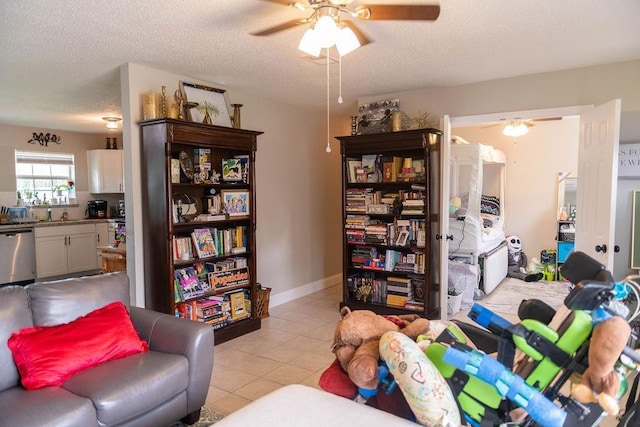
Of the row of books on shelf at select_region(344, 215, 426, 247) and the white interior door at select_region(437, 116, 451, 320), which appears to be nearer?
the white interior door at select_region(437, 116, 451, 320)

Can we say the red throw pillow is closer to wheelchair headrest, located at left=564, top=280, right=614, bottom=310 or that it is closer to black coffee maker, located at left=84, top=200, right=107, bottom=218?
wheelchair headrest, located at left=564, top=280, right=614, bottom=310

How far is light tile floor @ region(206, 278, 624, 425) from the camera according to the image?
297 cm

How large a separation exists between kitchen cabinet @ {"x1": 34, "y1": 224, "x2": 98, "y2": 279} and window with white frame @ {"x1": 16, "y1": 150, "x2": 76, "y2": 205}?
2.46 ft

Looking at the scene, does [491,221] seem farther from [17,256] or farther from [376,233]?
[17,256]

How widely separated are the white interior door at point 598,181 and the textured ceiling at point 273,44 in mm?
522

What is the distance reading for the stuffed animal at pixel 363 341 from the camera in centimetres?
152

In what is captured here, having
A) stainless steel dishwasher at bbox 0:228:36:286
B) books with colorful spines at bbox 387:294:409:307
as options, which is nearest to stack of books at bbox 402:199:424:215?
books with colorful spines at bbox 387:294:409:307

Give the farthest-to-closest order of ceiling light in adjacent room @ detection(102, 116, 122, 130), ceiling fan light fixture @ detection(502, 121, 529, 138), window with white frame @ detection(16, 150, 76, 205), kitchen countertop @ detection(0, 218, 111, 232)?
window with white frame @ detection(16, 150, 76, 205), ceiling fan light fixture @ detection(502, 121, 529, 138), kitchen countertop @ detection(0, 218, 111, 232), ceiling light in adjacent room @ detection(102, 116, 122, 130)

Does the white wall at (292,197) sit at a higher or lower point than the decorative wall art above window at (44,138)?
lower

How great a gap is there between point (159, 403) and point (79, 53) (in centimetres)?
264

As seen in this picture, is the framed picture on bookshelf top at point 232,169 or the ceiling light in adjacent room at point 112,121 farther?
the ceiling light in adjacent room at point 112,121

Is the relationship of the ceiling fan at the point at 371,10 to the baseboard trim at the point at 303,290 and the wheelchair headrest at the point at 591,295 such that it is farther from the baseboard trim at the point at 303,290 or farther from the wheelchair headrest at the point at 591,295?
the baseboard trim at the point at 303,290

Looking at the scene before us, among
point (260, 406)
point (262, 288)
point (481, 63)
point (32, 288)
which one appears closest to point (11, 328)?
point (32, 288)

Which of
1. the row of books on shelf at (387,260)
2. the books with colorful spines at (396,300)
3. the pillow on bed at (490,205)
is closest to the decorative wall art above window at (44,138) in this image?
the row of books on shelf at (387,260)
